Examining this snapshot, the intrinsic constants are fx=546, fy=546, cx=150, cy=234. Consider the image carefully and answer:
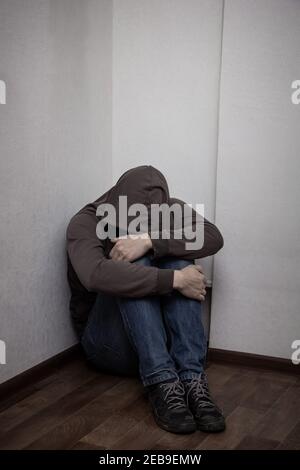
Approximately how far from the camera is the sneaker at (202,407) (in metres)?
1.77

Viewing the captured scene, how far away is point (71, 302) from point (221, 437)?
92cm

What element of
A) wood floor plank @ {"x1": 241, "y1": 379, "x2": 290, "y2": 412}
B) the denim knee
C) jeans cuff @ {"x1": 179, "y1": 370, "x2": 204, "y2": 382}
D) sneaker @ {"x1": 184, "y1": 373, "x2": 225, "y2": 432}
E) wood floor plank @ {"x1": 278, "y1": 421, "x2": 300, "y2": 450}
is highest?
the denim knee

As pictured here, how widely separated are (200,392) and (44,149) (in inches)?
43.3

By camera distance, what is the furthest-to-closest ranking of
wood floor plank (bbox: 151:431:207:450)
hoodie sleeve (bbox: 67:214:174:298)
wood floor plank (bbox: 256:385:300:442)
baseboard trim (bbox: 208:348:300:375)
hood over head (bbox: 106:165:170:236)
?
1. baseboard trim (bbox: 208:348:300:375)
2. hood over head (bbox: 106:165:170:236)
3. hoodie sleeve (bbox: 67:214:174:298)
4. wood floor plank (bbox: 256:385:300:442)
5. wood floor plank (bbox: 151:431:207:450)

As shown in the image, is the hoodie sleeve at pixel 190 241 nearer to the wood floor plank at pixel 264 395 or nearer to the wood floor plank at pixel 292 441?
the wood floor plank at pixel 264 395

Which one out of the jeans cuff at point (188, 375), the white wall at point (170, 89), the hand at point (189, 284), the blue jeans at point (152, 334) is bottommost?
the jeans cuff at point (188, 375)

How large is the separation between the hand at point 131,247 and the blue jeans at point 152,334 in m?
0.03

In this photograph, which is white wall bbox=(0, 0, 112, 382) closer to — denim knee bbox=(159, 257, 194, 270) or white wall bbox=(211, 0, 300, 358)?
denim knee bbox=(159, 257, 194, 270)

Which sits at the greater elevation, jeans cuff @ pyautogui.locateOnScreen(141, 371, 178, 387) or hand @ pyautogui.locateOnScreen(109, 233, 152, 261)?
hand @ pyautogui.locateOnScreen(109, 233, 152, 261)

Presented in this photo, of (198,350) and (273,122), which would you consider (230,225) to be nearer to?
(273,122)

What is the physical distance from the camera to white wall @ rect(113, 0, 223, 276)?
8.06 feet

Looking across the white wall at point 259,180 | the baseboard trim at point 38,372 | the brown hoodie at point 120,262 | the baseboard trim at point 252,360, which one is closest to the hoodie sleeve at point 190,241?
the brown hoodie at point 120,262

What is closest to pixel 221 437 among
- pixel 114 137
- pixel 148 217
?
pixel 148 217

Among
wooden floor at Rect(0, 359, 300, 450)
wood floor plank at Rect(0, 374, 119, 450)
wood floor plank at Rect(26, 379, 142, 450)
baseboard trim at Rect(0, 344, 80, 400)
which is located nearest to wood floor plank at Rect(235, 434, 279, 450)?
wooden floor at Rect(0, 359, 300, 450)
